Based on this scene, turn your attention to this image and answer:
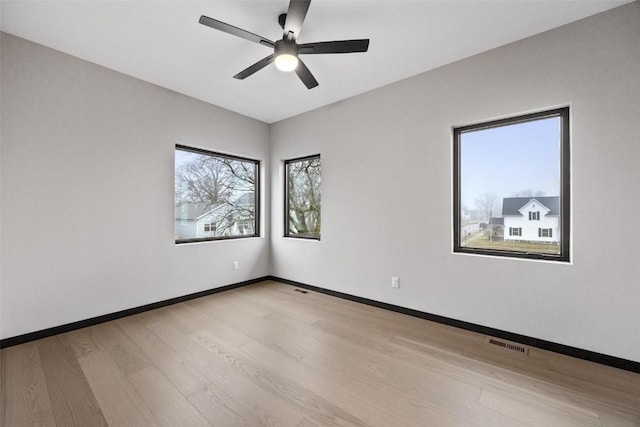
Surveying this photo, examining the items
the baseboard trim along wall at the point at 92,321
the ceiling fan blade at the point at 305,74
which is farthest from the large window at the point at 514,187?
the baseboard trim along wall at the point at 92,321

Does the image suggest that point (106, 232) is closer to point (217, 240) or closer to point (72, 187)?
point (72, 187)

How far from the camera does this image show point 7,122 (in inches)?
90.0

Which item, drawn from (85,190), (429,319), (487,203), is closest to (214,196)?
(85,190)

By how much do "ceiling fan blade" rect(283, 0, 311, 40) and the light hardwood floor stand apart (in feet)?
8.32

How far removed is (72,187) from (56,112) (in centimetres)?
71

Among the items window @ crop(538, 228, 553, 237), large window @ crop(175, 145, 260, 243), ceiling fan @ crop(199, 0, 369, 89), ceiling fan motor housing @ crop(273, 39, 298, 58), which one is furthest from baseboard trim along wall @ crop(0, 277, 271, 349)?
window @ crop(538, 228, 553, 237)

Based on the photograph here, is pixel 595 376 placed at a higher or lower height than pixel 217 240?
lower

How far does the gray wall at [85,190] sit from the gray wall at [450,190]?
1.92 m

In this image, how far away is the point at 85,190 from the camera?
2.70 m

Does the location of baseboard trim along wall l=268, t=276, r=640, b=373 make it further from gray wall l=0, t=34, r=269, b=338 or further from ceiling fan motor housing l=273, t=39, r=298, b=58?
ceiling fan motor housing l=273, t=39, r=298, b=58

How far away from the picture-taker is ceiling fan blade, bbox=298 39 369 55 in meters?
1.98

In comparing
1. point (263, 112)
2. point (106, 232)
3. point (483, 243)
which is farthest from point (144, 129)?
point (483, 243)

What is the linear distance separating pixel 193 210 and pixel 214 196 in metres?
0.39

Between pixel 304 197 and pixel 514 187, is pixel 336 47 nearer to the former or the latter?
pixel 514 187
